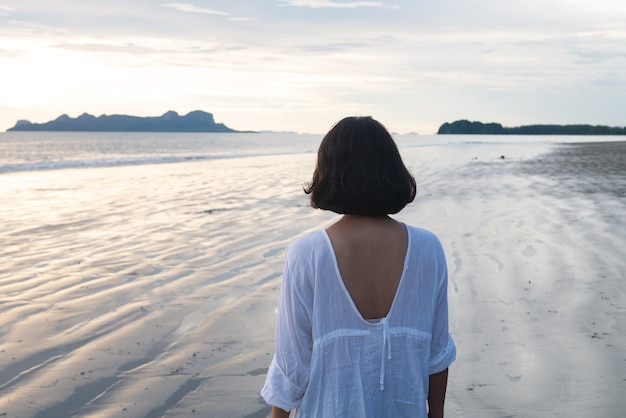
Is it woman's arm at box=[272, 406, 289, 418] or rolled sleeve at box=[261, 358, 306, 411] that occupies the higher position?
rolled sleeve at box=[261, 358, 306, 411]

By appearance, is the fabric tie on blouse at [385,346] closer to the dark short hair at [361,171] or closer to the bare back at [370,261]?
the bare back at [370,261]

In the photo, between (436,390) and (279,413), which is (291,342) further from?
(436,390)

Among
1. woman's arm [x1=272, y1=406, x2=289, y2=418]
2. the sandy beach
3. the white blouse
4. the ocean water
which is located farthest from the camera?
the ocean water

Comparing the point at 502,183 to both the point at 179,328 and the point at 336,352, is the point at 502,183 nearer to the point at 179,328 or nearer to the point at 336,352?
the point at 179,328

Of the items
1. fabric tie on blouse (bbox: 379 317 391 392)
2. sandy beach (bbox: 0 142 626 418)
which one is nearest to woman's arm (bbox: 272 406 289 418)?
fabric tie on blouse (bbox: 379 317 391 392)

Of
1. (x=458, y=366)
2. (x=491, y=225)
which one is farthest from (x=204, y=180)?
(x=458, y=366)

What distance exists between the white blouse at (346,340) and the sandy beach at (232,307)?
6.79 ft

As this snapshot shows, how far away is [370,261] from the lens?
193 centimetres

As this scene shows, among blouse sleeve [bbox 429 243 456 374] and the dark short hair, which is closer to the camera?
the dark short hair

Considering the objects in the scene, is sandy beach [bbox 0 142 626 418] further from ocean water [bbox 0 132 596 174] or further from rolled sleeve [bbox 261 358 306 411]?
ocean water [bbox 0 132 596 174]

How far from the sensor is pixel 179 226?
10.9 m

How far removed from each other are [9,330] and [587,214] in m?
9.33

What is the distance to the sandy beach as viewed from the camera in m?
4.18

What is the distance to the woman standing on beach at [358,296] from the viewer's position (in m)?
1.91
